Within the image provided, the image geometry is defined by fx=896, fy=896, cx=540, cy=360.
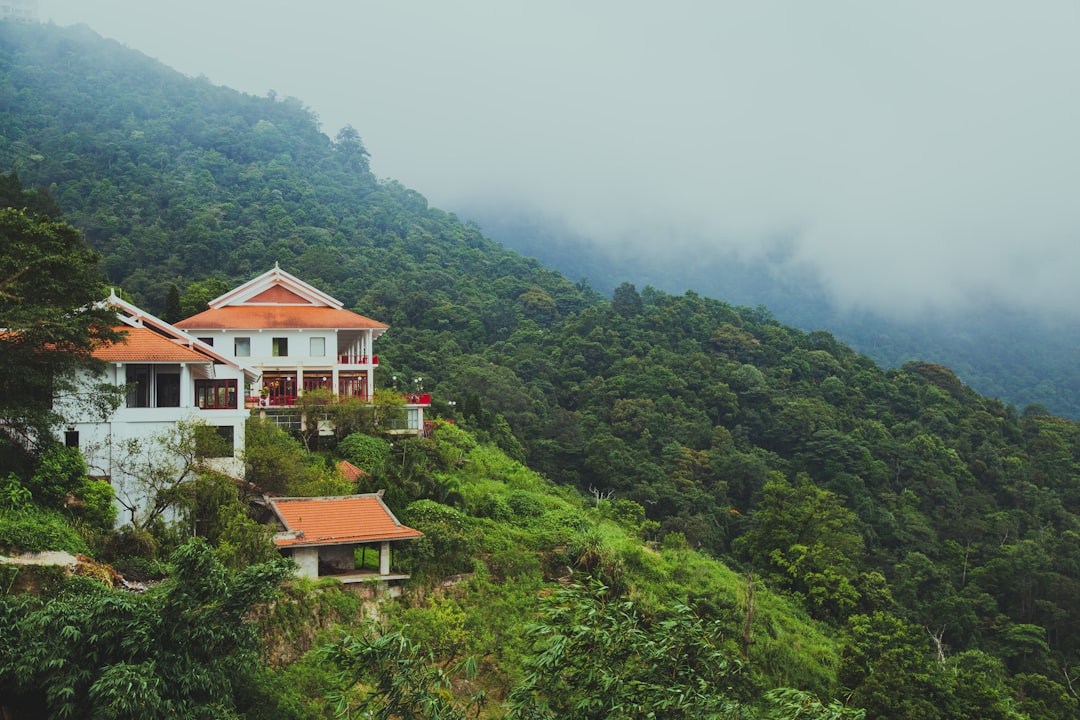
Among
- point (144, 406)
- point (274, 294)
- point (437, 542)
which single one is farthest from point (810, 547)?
point (144, 406)

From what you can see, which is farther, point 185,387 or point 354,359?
point 354,359

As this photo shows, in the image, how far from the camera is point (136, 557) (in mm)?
17328

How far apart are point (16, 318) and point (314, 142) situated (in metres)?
118

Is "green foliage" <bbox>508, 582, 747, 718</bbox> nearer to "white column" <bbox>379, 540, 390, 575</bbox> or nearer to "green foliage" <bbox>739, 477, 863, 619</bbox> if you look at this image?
"white column" <bbox>379, 540, 390, 575</bbox>

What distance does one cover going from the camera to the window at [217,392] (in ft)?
81.2

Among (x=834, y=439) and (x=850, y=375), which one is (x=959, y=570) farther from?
(x=850, y=375)

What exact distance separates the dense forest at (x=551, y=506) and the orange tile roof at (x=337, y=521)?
1.02 meters

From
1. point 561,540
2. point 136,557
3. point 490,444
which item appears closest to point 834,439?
point 490,444

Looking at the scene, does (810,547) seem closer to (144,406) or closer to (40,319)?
(144,406)

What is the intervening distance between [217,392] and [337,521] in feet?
22.4

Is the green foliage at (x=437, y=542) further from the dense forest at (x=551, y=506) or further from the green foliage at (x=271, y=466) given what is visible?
the green foliage at (x=271, y=466)

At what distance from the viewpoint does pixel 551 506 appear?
94.4 feet

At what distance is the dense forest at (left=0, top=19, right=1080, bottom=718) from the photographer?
12312 mm

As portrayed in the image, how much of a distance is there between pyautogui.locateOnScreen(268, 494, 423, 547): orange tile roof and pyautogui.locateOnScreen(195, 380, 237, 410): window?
5.00m
